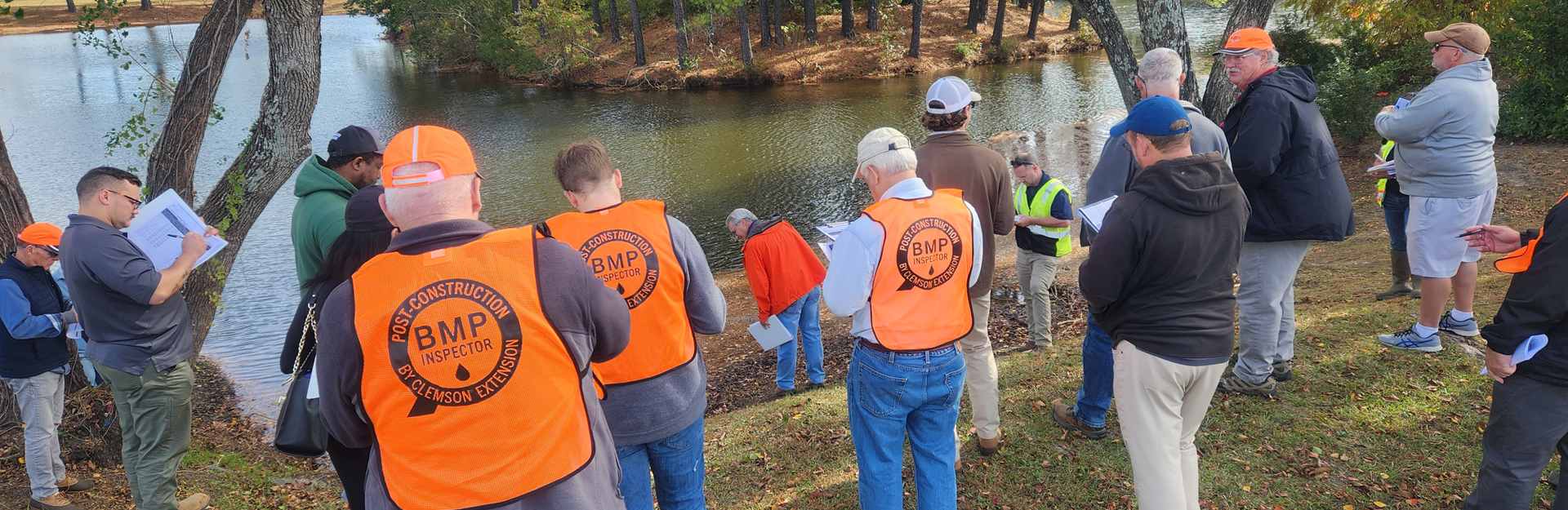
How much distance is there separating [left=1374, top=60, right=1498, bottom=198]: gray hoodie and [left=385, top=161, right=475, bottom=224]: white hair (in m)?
5.04

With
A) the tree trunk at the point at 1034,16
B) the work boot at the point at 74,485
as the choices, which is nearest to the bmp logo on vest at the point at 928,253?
the work boot at the point at 74,485

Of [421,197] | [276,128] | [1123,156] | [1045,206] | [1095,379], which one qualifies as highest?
[421,197]

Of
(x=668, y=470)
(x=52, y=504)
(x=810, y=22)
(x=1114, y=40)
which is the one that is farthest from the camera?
(x=810, y=22)

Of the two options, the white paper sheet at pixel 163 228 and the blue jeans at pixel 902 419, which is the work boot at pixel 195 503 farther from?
the blue jeans at pixel 902 419

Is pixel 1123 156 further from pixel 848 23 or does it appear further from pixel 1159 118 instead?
pixel 848 23

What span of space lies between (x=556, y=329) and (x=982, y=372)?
8.37ft

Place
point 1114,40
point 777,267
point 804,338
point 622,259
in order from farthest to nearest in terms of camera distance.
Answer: point 1114,40, point 804,338, point 777,267, point 622,259

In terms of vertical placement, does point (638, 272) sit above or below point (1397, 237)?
above

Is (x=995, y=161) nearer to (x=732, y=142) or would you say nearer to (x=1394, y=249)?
(x=1394, y=249)

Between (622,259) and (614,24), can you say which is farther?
(614,24)

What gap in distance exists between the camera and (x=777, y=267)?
6242mm

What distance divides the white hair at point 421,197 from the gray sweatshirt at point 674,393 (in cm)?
94

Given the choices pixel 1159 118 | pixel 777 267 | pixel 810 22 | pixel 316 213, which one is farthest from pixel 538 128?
pixel 1159 118

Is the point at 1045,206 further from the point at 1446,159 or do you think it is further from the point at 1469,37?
the point at 1469,37
